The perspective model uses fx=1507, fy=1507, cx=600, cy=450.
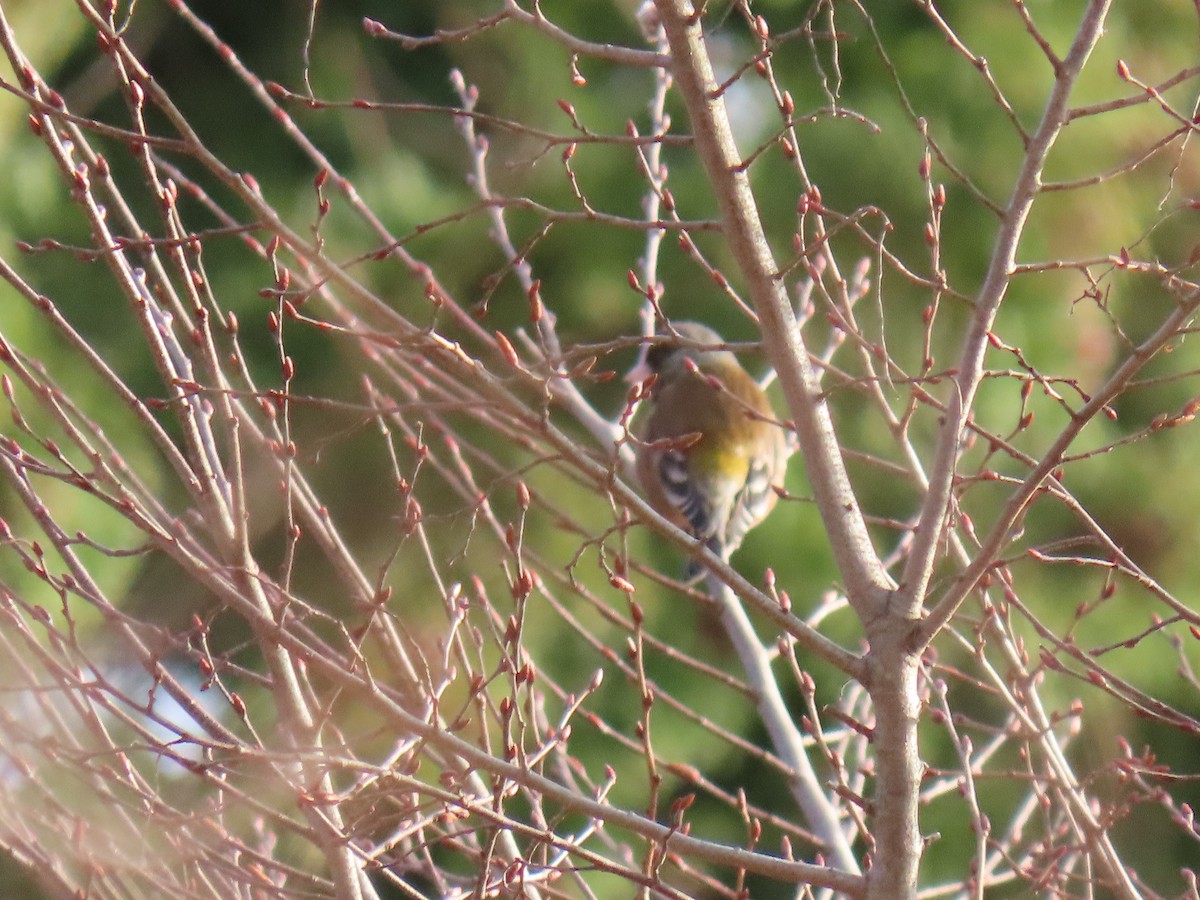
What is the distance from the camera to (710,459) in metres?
4.94

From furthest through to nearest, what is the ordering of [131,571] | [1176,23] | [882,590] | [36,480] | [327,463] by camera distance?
[1176,23] < [327,463] < [131,571] < [36,480] < [882,590]

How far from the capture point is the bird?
483 centimetres

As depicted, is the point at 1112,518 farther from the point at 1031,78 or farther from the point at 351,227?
the point at 351,227

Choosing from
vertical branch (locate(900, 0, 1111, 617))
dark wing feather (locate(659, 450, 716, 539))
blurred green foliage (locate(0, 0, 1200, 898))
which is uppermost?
blurred green foliage (locate(0, 0, 1200, 898))

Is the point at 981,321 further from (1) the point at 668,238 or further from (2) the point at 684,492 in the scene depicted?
(1) the point at 668,238

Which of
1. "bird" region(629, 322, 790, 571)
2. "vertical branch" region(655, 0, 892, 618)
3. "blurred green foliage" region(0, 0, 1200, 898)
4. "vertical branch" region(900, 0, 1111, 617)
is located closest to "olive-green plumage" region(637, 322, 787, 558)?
"bird" region(629, 322, 790, 571)

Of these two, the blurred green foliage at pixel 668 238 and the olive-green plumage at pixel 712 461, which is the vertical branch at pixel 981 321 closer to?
the olive-green plumage at pixel 712 461

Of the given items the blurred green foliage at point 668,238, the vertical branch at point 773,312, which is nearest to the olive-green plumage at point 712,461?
the blurred green foliage at point 668,238

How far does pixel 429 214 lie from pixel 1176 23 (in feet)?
12.9

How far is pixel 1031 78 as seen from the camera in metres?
6.93

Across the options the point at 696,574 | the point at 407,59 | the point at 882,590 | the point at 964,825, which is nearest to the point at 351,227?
the point at 407,59

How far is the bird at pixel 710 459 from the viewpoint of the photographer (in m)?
4.83

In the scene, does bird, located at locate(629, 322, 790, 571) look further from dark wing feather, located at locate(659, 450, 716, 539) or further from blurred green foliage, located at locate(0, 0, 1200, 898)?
blurred green foliage, located at locate(0, 0, 1200, 898)

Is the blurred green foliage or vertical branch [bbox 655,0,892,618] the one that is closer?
vertical branch [bbox 655,0,892,618]
